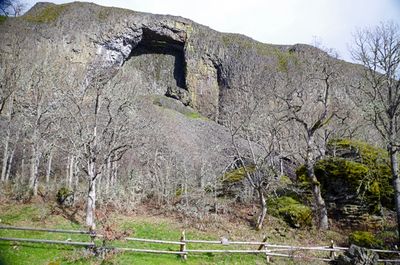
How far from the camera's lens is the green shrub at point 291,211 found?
2336 centimetres

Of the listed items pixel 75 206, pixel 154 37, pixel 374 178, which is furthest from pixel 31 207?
pixel 154 37

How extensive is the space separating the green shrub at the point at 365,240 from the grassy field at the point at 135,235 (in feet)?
5.01

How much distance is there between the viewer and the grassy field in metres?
15.1

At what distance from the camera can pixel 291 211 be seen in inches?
950

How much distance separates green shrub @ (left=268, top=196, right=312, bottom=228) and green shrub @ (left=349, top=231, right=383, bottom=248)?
328 centimetres

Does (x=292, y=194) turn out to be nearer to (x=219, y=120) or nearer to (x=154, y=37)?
(x=219, y=120)

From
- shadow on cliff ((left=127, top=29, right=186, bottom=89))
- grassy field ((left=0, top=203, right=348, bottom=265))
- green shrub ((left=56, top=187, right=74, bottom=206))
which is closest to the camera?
grassy field ((left=0, top=203, right=348, bottom=265))

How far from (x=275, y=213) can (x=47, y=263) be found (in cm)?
1527

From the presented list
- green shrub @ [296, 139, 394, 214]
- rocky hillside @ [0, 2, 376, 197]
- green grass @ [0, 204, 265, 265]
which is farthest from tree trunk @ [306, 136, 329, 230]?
rocky hillside @ [0, 2, 376, 197]

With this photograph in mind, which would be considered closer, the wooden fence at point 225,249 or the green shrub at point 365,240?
the wooden fence at point 225,249

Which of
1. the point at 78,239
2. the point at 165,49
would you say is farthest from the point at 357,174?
the point at 165,49

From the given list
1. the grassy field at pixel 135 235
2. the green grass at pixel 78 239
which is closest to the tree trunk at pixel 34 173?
the grassy field at pixel 135 235

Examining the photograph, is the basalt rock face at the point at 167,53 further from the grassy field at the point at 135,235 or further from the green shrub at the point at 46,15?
the grassy field at the point at 135,235

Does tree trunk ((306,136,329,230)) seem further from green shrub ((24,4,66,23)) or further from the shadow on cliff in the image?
green shrub ((24,4,66,23))
